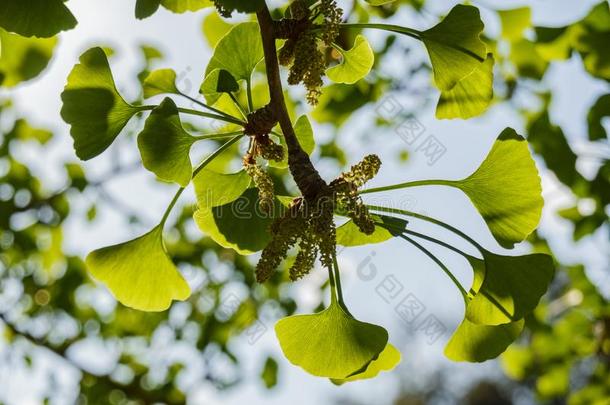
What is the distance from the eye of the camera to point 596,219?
1.96 meters

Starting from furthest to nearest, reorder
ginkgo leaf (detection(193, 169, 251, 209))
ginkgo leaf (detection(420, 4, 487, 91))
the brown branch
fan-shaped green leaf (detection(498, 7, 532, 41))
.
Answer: fan-shaped green leaf (detection(498, 7, 532, 41))
ginkgo leaf (detection(193, 169, 251, 209))
ginkgo leaf (detection(420, 4, 487, 91))
the brown branch

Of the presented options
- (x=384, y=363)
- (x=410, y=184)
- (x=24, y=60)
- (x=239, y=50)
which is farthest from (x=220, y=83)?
(x=24, y=60)

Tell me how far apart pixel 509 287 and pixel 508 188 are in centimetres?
17

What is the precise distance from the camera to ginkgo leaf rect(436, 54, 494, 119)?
1.07 meters

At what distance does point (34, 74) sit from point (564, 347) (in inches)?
90.2

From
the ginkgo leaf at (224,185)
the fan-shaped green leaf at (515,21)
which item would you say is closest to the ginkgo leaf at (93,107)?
the ginkgo leaf at (224,185)

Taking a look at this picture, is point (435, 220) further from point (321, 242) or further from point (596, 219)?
point (596, 219)

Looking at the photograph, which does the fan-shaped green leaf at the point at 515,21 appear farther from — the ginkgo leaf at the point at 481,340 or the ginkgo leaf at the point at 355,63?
the ginkgo leaf at the point at 481,340

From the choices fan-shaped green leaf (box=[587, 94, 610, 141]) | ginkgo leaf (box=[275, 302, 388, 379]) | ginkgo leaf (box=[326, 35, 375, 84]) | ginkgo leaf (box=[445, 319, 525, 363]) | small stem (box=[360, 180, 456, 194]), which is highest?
ginkgo leaf (box=[326, 35, 375, 84])

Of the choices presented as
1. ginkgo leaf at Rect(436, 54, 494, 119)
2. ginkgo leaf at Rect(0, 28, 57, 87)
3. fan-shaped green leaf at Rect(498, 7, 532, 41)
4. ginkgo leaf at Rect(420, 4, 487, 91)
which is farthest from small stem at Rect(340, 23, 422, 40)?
fan-shaped green leaf at Rect(498, 7, 532, 41)

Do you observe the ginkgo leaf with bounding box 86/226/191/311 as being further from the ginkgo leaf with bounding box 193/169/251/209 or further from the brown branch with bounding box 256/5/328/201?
the brown branch with bounding box 256/5/328/201

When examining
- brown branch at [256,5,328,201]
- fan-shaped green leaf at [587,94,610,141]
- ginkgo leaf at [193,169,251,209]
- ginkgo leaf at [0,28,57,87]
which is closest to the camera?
brown branch at [256,5,328,201]

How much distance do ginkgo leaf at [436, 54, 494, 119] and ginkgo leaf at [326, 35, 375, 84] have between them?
14cm

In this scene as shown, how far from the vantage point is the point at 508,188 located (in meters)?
1.03
